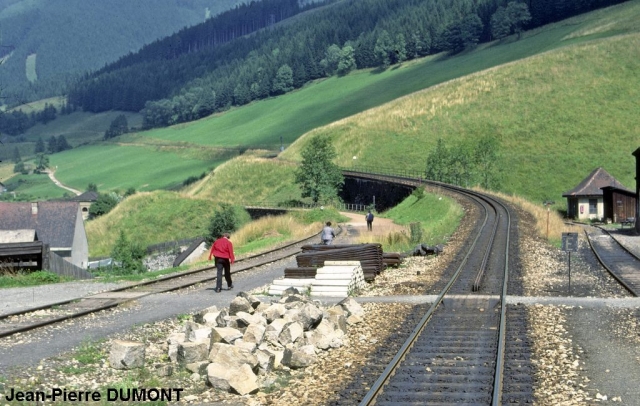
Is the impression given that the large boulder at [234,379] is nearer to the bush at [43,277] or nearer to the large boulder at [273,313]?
the large boulder at [273,313]

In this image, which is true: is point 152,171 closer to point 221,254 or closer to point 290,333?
point 221,254

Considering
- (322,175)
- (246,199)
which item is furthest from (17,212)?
(246,199)

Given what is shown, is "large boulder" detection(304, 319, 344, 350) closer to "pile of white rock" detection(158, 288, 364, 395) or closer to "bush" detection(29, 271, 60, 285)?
"pile of white rock" detection(158, 288, 364, 395)

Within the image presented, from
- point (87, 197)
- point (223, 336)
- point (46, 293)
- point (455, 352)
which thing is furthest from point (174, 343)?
point (87, 197)

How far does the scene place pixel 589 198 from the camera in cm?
8450

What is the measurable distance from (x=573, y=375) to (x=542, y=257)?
2209 centimetres

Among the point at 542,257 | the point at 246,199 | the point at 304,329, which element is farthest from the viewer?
the point at 246,199

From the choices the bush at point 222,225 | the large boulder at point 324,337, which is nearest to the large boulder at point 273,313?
the large boulder at point 324,337

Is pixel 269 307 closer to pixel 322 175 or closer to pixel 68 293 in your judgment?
pixel 68 293

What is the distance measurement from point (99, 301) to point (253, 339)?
9167mm

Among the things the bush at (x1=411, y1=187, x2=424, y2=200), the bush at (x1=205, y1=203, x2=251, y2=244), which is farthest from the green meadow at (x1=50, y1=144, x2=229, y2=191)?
the bush at (x1=411, y1=187, x2=424, y2=200)

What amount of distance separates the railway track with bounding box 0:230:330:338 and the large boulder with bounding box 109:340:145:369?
3795 millimetres

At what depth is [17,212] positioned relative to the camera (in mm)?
67812

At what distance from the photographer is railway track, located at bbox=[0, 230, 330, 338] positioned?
19125 mm
